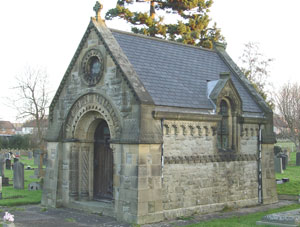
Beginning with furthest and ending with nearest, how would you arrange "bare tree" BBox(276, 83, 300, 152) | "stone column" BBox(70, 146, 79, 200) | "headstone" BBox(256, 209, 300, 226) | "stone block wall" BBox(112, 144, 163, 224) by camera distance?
1. "bare tree" BBox(276, 83, 300, 152)
2. "stone column" BBox(70, 146, 79, 200)
3. "stone block wall" BBox(112, 144, 163, 224)
4. "headstone" BBox(256, 209, 300, 226)

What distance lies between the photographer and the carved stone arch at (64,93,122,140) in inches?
571

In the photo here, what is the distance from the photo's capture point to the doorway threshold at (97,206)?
14523 millimetres

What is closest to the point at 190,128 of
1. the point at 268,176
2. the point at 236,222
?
the point at 236,222

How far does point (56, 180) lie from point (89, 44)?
19.1ft

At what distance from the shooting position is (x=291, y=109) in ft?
125

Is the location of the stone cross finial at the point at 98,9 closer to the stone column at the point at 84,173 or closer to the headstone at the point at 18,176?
the stone column at the point at 84,173

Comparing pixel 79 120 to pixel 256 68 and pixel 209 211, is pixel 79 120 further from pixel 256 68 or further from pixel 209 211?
pixel 256 68

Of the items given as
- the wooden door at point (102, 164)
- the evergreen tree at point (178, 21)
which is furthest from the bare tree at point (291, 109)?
the wooden door at point (102, 164)

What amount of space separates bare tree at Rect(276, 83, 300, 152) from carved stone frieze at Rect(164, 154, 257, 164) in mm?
20542

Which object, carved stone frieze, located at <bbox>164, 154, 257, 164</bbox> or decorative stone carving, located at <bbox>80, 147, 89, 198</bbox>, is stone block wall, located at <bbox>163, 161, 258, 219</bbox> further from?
decorative stone carving, located at <bbox>80, 147, 89, 198</bbox>

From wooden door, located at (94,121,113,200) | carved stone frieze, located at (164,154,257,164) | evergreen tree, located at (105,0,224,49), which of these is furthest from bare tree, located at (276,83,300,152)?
wooden door, located at (94,121,113,200)

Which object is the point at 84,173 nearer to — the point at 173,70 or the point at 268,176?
the point at 173,70

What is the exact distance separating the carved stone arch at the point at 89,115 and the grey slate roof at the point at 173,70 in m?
1.63

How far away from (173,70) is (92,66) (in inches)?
135
